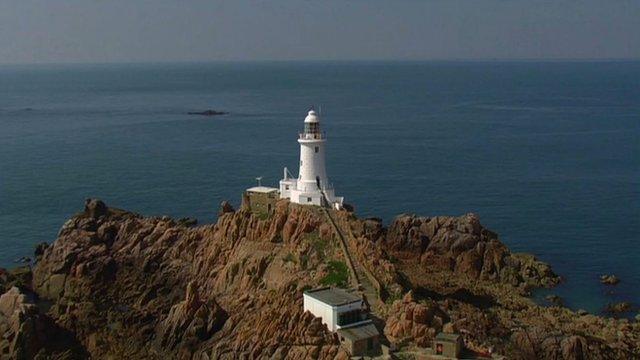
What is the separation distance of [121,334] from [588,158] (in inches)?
3317

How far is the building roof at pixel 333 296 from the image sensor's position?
3516cm

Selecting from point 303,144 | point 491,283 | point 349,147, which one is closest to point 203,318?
point 303,144

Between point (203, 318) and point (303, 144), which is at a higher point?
point (303, 144)

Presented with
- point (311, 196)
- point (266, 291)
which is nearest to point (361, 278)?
point (266, 291)

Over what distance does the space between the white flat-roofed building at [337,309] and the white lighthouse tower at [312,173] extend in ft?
50.3

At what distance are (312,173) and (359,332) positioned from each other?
1994 centimetres

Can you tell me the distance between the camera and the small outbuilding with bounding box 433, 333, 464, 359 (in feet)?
104

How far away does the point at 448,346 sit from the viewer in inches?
1260

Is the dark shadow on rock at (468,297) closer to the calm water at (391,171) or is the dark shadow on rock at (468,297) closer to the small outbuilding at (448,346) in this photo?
the calm water at (391,171)

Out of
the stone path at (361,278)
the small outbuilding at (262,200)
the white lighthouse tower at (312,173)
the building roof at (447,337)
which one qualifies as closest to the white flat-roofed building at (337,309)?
the stone path at (361,278)

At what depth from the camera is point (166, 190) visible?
296 ft

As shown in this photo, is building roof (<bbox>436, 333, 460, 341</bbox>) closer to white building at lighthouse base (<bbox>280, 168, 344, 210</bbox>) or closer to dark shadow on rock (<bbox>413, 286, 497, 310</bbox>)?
dark shadow on rock (<bbox>413, 286, 497, 310</bbox>)

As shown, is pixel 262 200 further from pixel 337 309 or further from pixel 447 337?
pixel 447 337

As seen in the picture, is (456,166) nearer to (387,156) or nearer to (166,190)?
(387,156)
